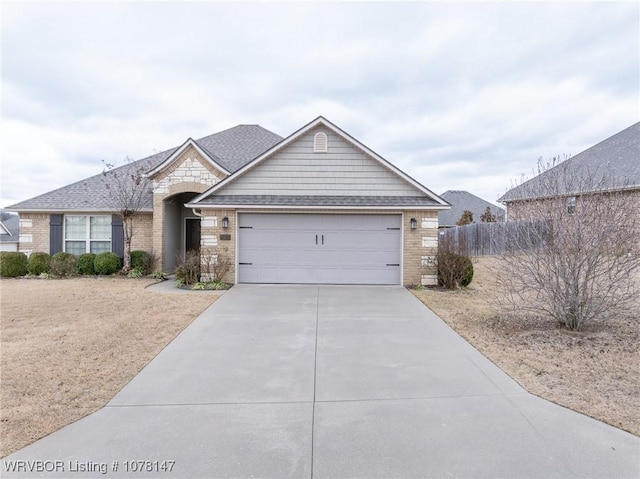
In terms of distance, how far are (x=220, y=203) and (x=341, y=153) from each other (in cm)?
425

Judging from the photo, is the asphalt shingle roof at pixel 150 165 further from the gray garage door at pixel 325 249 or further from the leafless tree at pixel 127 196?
the gray garage door at pixel 325 249

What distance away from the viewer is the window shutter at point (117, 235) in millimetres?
15336

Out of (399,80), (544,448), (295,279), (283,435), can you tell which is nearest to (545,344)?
(544,448)

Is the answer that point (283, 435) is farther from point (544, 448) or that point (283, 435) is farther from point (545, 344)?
point (545, 344)

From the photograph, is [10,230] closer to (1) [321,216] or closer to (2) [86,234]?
(2) [86,234]

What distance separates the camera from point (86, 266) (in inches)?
580

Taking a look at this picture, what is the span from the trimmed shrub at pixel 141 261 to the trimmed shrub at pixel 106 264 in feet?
1.98

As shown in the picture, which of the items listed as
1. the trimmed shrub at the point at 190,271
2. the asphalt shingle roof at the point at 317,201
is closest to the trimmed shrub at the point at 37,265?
the trimmed shrub at the point at 190,271

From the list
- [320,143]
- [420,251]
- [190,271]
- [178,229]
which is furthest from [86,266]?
[420,251]

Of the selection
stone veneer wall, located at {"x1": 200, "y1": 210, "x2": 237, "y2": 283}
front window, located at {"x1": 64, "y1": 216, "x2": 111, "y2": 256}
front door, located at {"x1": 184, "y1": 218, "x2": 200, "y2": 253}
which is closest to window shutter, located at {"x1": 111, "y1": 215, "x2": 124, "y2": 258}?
front window, located at {"x1": 64, "y1": 216, "x2": 111, "y2": 256}

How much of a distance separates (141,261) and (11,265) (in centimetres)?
471

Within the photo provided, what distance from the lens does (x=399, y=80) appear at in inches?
590

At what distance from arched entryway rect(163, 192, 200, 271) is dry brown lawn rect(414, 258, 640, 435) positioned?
11.3m

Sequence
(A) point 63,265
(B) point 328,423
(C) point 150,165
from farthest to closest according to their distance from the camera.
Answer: (C) point 150,165, (A) point 63,265, (B) point 328,423
